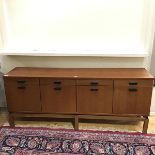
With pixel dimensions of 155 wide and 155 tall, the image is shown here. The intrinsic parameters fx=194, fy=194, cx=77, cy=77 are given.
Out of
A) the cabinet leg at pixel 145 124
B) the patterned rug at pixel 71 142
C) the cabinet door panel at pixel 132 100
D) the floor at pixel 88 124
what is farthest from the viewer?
the floor at pixel 88 124

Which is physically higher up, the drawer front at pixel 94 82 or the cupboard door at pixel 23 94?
the drawer front at pixel 94 82

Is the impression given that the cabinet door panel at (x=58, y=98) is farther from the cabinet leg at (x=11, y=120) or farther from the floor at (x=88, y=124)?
the cabinet leg at (x=11, y=120)

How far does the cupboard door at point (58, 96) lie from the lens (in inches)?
85.7

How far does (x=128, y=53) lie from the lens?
7.64 feet

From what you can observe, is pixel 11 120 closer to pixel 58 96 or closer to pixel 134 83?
pixel 58 96

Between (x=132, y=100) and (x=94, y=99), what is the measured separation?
0.42 meters

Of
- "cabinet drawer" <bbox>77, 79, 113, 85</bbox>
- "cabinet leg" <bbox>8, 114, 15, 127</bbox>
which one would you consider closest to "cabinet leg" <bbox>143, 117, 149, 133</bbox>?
"cabinet drawer" <bbox>77, 79, 113, 85</bbox>

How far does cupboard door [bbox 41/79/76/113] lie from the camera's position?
2178mm

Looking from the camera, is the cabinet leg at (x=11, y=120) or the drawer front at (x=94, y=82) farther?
the cabinet leg at (x=11, y=120)

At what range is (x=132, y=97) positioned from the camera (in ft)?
6.99

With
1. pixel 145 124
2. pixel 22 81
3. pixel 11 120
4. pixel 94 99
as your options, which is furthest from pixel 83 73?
pixel 11 120

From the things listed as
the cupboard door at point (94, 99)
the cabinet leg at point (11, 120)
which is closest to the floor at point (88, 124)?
the cabinet leg at point (11, 120)
